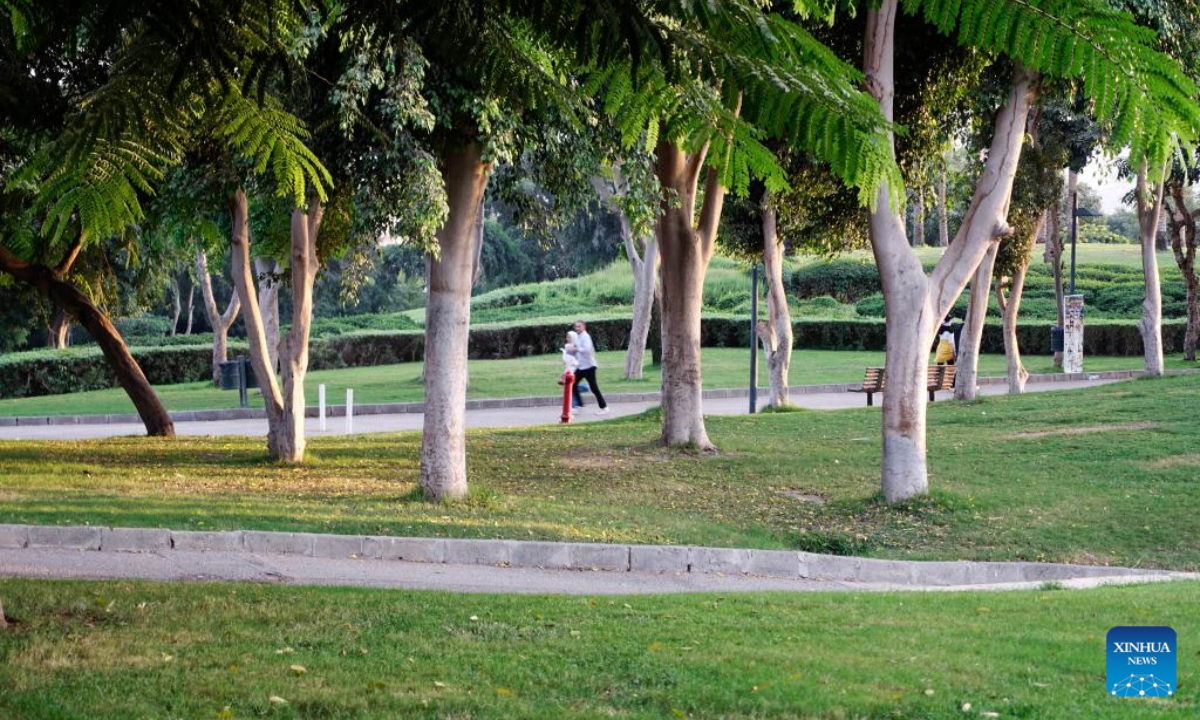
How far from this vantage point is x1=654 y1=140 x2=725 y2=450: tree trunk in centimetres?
1695

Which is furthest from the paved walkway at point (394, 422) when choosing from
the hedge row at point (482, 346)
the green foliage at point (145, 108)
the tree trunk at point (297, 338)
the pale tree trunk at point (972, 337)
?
the green foliage at point (145, 108)

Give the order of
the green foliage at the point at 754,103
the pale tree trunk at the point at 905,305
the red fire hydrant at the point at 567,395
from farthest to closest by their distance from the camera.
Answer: the red fire hydrant at the point at 567,395
the pale tree trunk at the point at 905,305
the green foliage at the point at 754,103

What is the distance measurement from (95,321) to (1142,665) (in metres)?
16.7

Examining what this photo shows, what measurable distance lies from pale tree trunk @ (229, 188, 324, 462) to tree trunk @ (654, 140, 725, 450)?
14.9ft

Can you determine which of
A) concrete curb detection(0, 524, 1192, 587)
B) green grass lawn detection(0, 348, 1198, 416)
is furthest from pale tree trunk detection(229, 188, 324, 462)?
green grass lawn detection(0, 348, 1198, 416)

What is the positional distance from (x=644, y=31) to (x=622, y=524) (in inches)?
369

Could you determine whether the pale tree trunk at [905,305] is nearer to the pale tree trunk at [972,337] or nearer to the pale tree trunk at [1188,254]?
the pale tree trunk at [972,337]

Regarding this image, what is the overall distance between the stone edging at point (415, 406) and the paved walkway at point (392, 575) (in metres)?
15.0

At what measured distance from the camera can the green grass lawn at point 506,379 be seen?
28953 millimetres

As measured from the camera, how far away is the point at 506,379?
3341 cm

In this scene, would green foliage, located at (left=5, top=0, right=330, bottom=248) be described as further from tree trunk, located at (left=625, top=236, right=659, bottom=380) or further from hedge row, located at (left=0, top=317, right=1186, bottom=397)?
hedge row, located at (left=0, top=317, right=1186, bottom=397)

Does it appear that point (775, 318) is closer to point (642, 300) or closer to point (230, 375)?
point (642, 300)

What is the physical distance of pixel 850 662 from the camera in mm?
5973

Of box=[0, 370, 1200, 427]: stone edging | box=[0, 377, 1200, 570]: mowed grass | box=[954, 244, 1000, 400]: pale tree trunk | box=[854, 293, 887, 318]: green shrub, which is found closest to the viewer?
box=[0, 377, 1200, 570]: mowed grass
